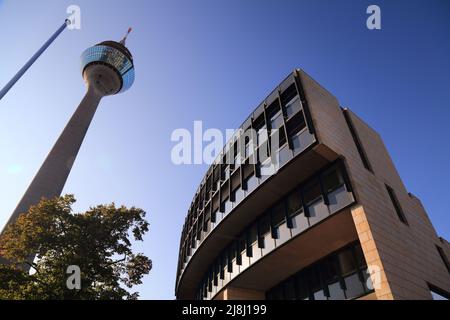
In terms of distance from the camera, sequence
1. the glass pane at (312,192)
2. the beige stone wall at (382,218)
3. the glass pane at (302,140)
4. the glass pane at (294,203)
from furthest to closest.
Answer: the glass pane at (294,203)
the glass pane at (312,192)
the glass pane at (302,140)
the beige stone wall at (382,218)

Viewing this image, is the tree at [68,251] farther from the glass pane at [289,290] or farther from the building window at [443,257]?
the building window at [443,257]

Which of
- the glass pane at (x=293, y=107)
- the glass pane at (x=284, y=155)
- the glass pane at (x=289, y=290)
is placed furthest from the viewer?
the glass pane at (x=293, y=107)

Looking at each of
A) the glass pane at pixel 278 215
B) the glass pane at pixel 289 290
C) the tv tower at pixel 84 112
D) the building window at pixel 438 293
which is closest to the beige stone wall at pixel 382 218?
the building window at pixel 438 293

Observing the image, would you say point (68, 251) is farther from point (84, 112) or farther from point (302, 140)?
point (84, 112)

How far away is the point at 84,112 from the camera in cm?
4612

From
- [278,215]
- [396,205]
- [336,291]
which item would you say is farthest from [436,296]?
[278,215]

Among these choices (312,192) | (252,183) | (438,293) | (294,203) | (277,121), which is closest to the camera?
(438,293)

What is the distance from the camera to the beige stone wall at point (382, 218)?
11961mm

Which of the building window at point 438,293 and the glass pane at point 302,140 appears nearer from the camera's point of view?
the building window at point 438,293

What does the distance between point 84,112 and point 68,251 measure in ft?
118

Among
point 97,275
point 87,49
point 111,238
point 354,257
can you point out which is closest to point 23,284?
point 97,275

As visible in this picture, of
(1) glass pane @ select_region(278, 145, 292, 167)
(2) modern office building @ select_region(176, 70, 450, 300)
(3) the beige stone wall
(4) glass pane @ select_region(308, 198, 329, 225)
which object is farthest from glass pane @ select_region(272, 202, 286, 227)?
(3) the beige stone wall
